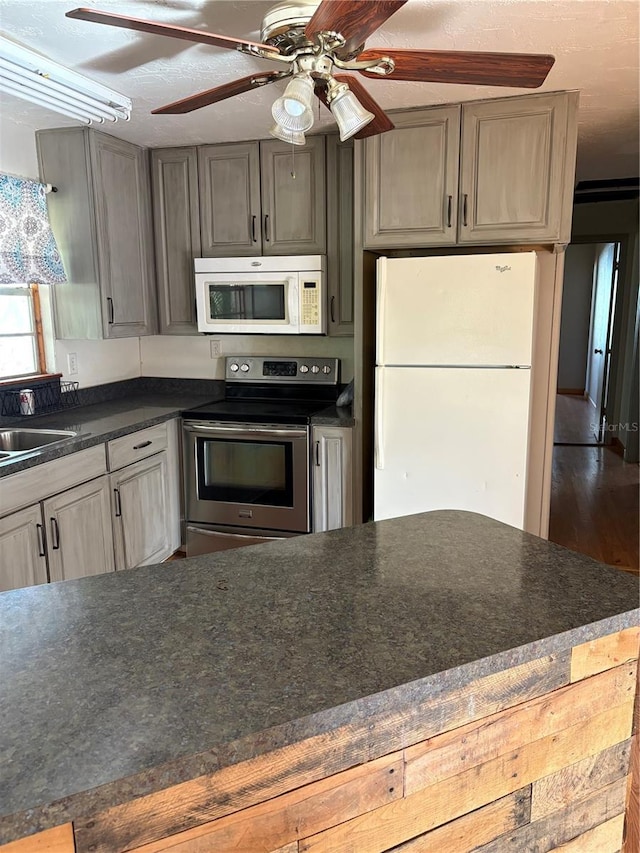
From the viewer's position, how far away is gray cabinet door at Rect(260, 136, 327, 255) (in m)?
3.16

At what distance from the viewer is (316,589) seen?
117 centimetres

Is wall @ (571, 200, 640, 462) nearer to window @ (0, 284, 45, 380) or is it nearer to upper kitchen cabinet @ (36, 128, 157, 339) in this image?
upper kitchen cabinet @ (36, 128, 157, 339)

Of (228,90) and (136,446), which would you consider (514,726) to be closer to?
(228,90)

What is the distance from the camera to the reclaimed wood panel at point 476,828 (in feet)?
3.22

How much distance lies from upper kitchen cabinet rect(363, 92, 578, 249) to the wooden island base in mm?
2034

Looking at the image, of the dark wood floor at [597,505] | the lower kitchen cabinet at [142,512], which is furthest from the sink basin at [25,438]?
the dark wood floor at [597,505]

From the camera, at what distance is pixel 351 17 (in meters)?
1.24

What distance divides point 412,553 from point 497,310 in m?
1.60

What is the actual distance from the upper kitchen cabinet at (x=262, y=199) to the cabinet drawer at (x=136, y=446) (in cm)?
104

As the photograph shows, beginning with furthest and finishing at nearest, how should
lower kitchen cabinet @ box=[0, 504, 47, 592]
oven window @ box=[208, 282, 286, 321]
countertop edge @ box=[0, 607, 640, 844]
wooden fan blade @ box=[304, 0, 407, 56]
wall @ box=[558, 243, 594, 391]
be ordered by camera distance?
wall @ box=[558, 243, 594, 391] → oven window @ box=[208, 282, 286, 321] → lower kitchen cabinet @ box=[0, 504, 47, 592] → wooden fan blade @ box=[304, 0, 407, 56] → countertop edge @ box=[0, 607, 640, 844]

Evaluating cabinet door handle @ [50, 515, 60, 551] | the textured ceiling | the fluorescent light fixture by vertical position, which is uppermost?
the textured ceiling

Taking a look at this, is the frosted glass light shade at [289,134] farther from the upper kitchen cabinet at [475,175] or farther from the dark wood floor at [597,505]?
the dark wood floor at [597,505]

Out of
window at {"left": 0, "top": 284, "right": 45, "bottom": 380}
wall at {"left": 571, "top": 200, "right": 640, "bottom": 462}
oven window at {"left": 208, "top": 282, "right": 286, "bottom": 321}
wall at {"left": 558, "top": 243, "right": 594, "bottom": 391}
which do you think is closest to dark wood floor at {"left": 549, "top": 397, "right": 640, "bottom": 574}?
wall at {"left": 571, "top": 200, "right": 640, "bottom": 462}

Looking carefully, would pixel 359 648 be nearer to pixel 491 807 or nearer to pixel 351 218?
pixel 491 807
